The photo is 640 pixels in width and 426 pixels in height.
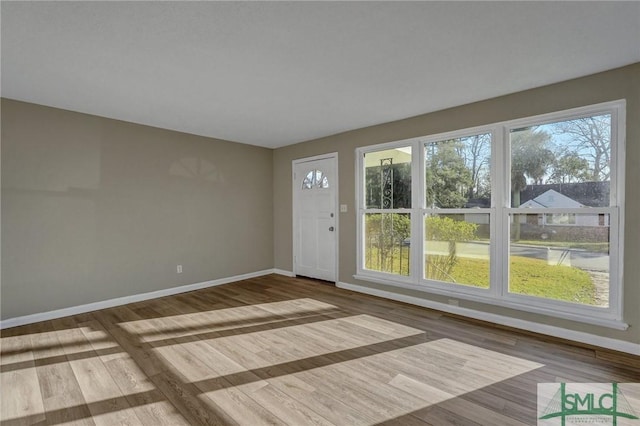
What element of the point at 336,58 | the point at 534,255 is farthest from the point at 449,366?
the point at 336,58

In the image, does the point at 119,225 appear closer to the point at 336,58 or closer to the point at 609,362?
the point at 336,58

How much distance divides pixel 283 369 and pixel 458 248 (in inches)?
97.3

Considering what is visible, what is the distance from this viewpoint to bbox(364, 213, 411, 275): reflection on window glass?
4.10 meters

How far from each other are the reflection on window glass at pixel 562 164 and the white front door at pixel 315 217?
255cm

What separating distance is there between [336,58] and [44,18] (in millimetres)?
1960

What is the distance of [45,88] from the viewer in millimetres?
2926

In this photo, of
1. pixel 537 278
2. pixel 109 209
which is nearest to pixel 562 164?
pixel 537 278

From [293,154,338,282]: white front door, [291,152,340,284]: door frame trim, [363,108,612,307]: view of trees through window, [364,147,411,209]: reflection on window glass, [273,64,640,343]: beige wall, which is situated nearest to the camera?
[273,64,640,343]: beige wall

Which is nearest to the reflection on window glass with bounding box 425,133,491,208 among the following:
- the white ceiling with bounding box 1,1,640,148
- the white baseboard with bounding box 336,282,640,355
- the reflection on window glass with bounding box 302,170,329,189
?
the white ceiling with bounding box 1,1,640,148

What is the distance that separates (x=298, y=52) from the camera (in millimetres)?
2311

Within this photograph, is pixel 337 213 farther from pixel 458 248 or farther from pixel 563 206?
pixel 563 206

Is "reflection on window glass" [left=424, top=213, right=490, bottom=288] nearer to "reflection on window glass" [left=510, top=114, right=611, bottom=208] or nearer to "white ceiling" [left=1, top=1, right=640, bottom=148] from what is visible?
"reflection on window glass" [left=510, top=114, right=611, bottom=208]

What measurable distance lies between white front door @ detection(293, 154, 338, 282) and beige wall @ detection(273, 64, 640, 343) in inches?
7.7

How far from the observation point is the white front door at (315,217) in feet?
16.3
